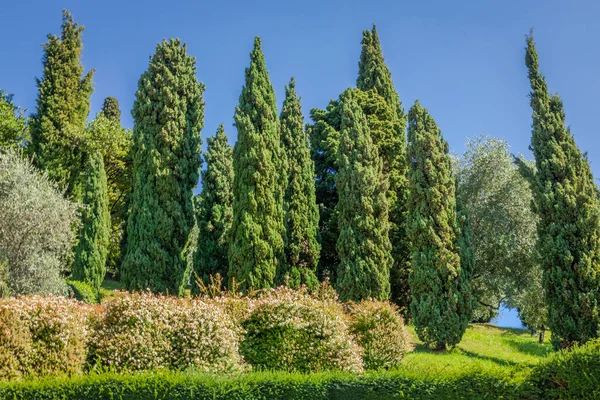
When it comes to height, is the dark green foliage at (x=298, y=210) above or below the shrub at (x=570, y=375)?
above

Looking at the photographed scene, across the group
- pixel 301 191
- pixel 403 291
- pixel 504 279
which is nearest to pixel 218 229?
pixel 301 191

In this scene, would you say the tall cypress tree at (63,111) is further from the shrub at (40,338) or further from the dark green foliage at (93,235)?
the shrub at (40,338)

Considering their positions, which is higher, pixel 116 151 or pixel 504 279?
pixel 116 151

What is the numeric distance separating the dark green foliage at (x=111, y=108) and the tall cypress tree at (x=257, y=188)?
20103 millimetres

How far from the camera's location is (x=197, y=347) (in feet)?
26.4

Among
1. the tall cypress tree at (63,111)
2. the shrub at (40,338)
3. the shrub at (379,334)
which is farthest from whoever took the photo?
the tall cypress tree at (63,111)

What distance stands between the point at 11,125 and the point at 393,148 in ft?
64.7

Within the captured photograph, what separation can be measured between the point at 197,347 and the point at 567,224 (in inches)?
523

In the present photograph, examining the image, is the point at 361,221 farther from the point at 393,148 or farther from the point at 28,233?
the point at 28,233

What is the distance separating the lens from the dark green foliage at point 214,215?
19.6 m

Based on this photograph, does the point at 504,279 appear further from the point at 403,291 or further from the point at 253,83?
the point at 253,83

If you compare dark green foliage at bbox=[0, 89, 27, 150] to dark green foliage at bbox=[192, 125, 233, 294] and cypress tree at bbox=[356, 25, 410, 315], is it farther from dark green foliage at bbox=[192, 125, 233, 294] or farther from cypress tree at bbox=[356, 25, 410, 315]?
cypress tree at bbox=[356, 25, 410, 315]

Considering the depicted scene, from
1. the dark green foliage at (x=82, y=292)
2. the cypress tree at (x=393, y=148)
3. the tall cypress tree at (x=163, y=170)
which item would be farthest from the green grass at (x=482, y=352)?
the dark green foliage at (x=82, y=292)

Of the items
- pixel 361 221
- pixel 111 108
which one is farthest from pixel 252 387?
pixel 111 108
